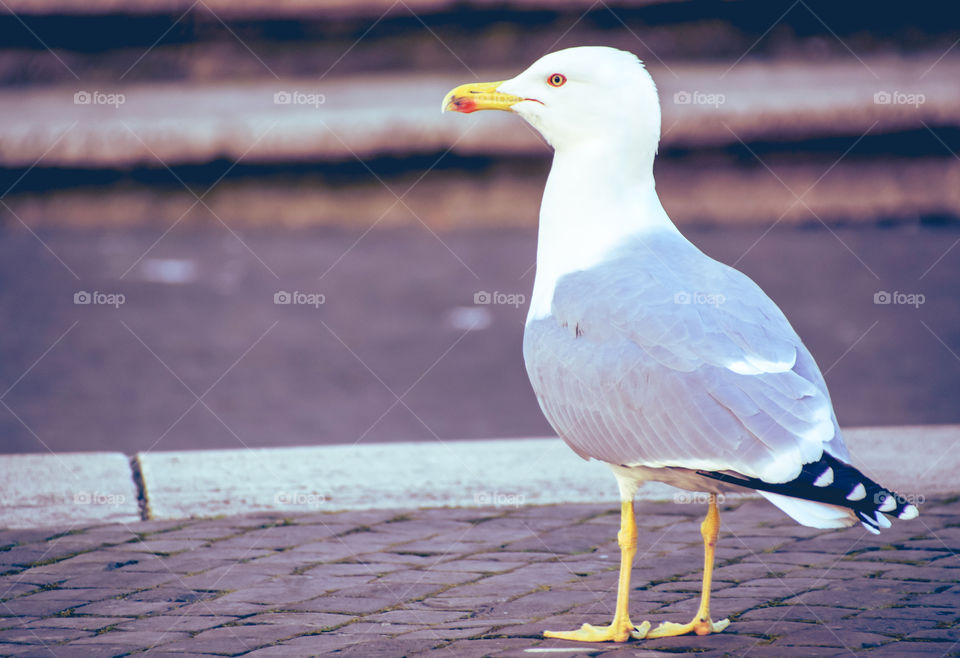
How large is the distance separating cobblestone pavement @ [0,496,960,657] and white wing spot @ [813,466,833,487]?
628mm

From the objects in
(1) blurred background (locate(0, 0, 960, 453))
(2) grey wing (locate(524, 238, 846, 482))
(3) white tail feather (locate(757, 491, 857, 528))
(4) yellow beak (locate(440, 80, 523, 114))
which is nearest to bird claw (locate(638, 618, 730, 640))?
(2) grey wing (locate(524, 238, 846, 482))

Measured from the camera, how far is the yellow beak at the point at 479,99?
13.8 ft

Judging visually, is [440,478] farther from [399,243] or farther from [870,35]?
[870,35]

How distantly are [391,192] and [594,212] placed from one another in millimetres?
9073

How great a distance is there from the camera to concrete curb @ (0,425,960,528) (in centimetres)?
492

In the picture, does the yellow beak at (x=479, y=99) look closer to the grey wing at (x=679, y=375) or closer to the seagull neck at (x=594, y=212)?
the seagull neck at (x=594, y=212)

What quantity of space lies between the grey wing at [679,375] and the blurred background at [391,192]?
3.10 meters

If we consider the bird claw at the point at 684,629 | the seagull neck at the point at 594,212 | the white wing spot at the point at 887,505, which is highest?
the seagull neck at the point at 594,212

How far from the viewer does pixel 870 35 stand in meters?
14.3

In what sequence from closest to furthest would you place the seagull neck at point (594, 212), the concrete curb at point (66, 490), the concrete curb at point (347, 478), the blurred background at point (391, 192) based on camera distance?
the seagull neck at point (594, 212) < the concrete curb at point (66, 490) < the concrete curb at point (347, 478) < the blurred background at point (391, 192)

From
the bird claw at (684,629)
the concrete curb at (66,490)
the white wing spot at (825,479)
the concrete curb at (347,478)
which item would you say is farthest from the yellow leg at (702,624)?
the concrete curb at (66,490)

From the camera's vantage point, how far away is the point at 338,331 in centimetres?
859

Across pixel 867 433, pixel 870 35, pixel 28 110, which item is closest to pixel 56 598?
pixel 867 433

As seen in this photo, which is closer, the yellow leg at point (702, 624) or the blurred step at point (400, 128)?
the yellow leg at point (702, 624)
